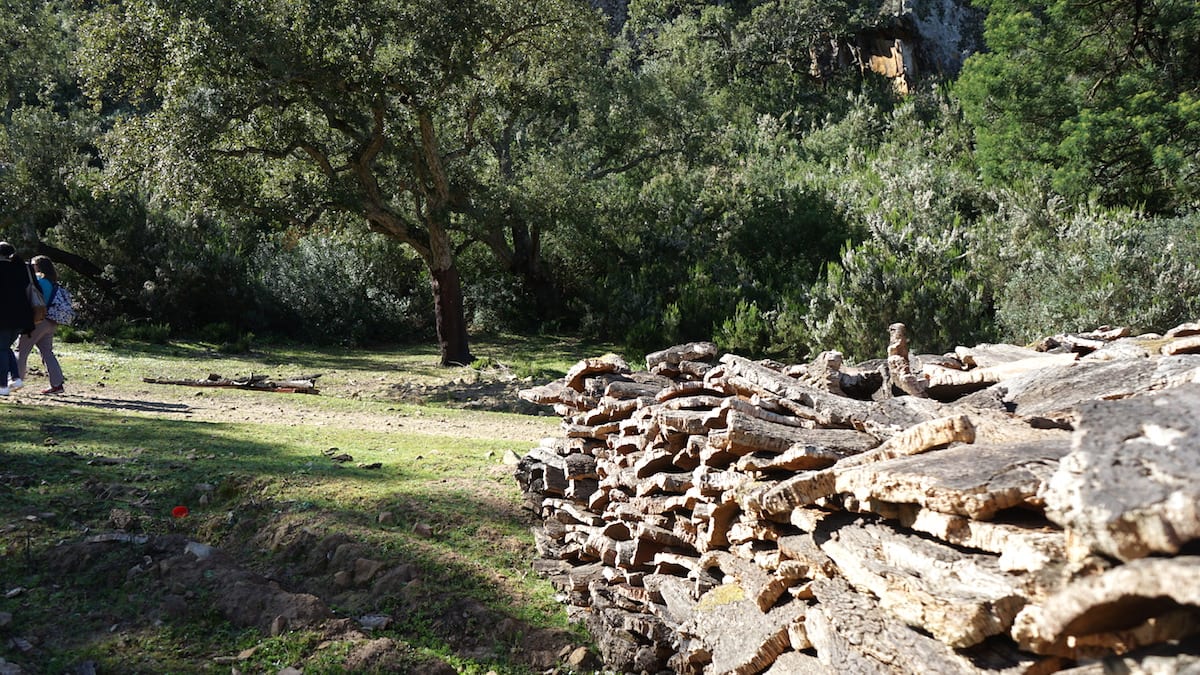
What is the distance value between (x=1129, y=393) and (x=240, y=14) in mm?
12959

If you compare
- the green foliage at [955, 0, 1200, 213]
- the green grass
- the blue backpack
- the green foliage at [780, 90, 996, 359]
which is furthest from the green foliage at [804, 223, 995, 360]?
the blue backpack

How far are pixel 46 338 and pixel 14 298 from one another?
89 cm

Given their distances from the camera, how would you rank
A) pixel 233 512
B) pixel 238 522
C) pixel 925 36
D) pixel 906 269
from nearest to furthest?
1. pixel 238 522
2. pixel 233 512
3. pixel 906 269
4. pixel 925 36

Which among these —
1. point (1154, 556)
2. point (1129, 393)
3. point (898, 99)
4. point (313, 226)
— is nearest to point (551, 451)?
point (1129, 393)

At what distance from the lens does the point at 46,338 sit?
10.9 m

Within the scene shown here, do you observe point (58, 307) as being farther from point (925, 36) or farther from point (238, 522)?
point (925, 36)

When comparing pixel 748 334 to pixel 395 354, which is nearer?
pixel 748 334

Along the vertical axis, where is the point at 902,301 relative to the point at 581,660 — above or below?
above

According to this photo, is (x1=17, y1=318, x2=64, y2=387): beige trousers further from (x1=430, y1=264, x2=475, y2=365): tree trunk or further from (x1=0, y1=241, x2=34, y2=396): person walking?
(x1=430, y1=264, x2=475, y2=365): tree trunk

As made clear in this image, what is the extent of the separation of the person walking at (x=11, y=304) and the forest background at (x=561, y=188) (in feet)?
11.9

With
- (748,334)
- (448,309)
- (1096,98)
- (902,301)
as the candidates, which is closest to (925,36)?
(1096,98)

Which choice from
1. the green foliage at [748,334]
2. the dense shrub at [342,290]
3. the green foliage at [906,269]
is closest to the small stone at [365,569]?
the green foliage at [906,269]

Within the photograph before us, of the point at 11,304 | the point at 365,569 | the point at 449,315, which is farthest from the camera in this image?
the point at 449,315

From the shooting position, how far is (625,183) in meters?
22.5
